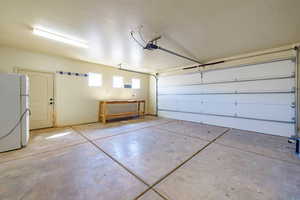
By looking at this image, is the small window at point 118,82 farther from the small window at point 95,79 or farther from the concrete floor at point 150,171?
the concrete floor at point 150,171

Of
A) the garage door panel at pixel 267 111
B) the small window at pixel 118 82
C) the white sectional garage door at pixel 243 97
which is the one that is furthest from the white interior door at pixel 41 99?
the garage door panel at pixel 267 111

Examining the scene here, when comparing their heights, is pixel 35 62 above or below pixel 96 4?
below

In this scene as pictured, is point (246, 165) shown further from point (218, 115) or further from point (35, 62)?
point (35, 62)

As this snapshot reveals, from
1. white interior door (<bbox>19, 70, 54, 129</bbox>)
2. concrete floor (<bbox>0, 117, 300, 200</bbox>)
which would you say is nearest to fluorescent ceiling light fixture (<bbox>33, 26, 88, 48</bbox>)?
white interior door (<bbox>19, 70, 54, 129</bbox>)

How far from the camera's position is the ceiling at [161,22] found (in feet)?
6.66

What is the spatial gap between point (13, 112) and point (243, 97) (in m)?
6.59

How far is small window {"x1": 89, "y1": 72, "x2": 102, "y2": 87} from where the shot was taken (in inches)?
215

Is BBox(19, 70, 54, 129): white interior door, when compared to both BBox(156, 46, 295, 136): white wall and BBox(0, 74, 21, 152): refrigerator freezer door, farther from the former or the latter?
BBox(156, 46, 295, 136): white wall

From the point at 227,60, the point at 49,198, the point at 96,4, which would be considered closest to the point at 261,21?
the point at 227,60

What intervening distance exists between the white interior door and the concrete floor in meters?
1.58

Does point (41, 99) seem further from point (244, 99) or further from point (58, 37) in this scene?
point (244, 99)

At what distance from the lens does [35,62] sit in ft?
13.6

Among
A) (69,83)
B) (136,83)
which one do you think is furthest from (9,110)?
(136,83)

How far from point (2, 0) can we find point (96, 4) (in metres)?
1.47
